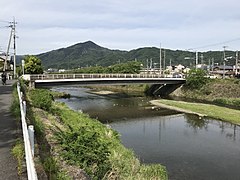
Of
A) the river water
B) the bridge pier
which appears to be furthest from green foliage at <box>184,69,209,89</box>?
the river water

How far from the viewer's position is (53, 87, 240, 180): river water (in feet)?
50.9

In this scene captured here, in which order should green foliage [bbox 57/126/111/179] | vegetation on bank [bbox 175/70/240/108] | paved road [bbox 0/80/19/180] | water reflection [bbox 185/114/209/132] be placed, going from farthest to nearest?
vegetation on bank [bbox 175/70/240/108] → water reflection [bbox 185/114/209/132] → green foliage [bbox 57/126/111/179] → paved road [bbox 0/80/19/180]

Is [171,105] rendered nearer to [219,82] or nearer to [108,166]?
[219,82]

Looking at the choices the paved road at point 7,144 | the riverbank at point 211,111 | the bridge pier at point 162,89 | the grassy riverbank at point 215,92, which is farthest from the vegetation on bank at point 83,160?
the bridge pier at point 162,89

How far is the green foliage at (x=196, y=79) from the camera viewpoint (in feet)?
183

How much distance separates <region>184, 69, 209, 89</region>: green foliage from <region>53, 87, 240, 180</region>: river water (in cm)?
2108

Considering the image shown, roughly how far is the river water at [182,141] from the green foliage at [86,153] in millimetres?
4922

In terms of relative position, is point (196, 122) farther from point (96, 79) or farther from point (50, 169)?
point (50, 169)

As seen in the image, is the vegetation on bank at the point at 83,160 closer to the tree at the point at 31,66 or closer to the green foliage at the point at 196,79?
the green foliage at the point at 196,79

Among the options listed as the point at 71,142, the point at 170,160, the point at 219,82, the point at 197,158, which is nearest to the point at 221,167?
the point at 197,158

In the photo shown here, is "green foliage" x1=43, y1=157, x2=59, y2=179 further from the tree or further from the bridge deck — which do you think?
the tree

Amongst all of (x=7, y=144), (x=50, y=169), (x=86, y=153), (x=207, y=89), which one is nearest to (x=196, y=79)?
(x=207, y=89)

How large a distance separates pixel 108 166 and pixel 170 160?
690cm

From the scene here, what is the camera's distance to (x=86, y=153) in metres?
10.7
